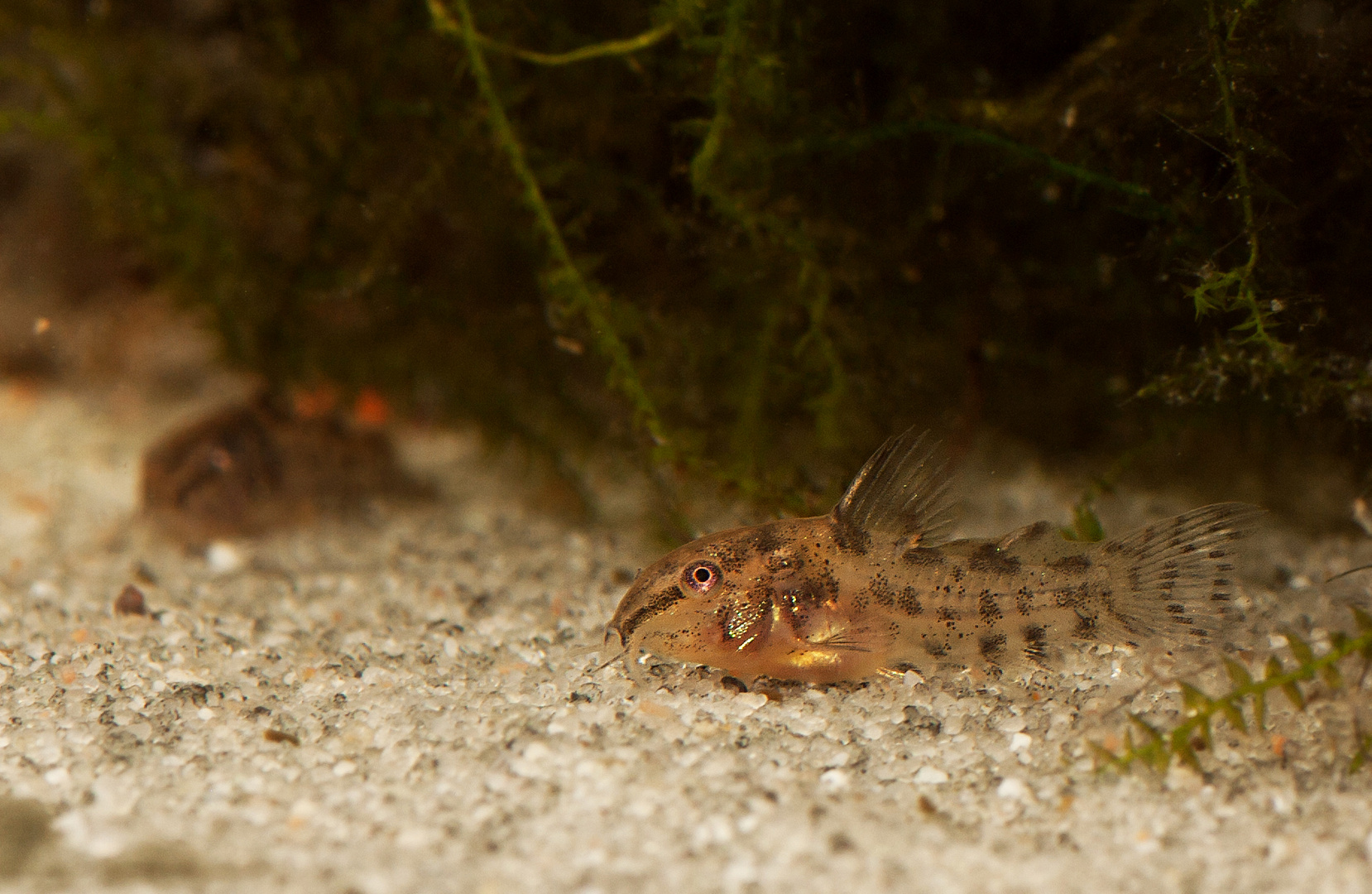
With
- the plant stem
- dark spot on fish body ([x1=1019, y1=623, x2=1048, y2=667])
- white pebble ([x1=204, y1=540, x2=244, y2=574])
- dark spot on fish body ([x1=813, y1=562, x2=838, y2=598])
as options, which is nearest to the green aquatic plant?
dark spot on fish body ([x1=1019, y1=623, x2=1048, y2=667])

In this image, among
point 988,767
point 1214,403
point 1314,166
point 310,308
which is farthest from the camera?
point 310,308

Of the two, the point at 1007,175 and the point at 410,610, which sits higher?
the point at 1007,175

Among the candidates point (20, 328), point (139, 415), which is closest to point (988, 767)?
point (139, 415)

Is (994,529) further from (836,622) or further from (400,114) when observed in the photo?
(400,114)

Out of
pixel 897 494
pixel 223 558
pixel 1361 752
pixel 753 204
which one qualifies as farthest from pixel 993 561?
pixel 223 558

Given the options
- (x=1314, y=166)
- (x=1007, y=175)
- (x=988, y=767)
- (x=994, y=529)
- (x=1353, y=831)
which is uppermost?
(x=1007, y=175)

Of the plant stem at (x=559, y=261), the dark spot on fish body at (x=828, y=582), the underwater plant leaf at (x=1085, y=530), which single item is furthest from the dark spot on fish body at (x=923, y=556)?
the plant stem at (x=559, y=261)
